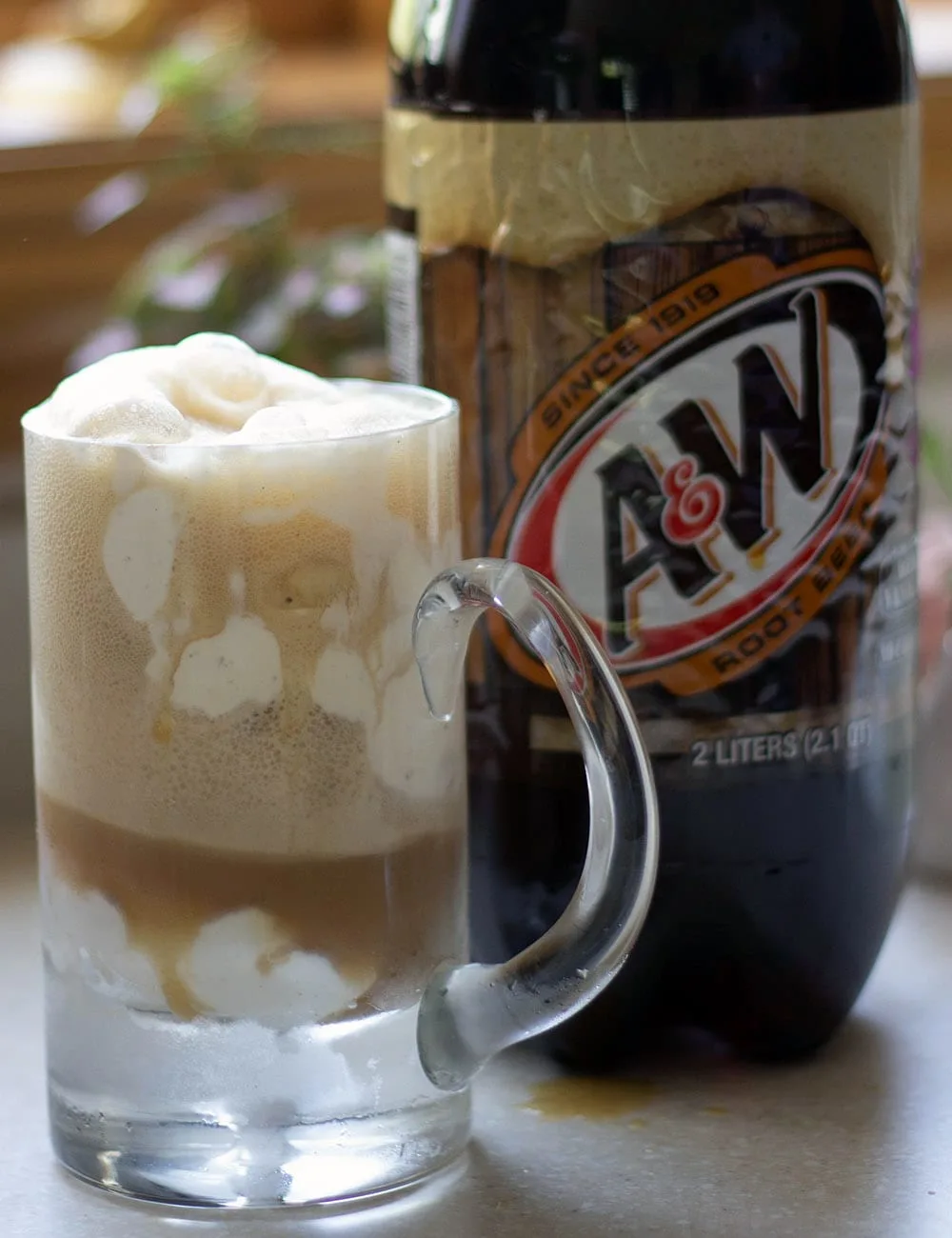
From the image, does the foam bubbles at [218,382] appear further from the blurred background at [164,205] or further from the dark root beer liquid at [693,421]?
the blurred background at [164,205]

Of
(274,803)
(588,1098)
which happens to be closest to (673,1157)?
(588,1098)

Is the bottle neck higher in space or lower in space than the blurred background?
higher

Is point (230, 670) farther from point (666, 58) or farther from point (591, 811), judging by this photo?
point (666, 58)

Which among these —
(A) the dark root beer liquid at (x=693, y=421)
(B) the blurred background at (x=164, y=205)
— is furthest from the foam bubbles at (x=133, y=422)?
(B) the blurred background at (x=164, y=205)

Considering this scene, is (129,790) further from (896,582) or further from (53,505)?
(896,582)

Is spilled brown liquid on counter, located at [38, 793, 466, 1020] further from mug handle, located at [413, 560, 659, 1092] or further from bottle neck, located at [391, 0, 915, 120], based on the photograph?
bottle neck, located at [391, 0, 915, 120]

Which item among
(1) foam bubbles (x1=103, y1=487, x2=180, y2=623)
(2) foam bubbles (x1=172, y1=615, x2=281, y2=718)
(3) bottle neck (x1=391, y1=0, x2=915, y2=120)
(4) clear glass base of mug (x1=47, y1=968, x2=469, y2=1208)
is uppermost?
(3) bottle neck (x1=391, y1=0, x2=915, y2=120)

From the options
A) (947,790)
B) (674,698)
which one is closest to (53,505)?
(674,698)

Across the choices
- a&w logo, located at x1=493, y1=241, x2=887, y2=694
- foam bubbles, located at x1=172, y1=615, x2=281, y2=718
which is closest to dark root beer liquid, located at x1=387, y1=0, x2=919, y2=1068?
a&w logo, located at x1=493, y1=241, x2=887, y2=694
